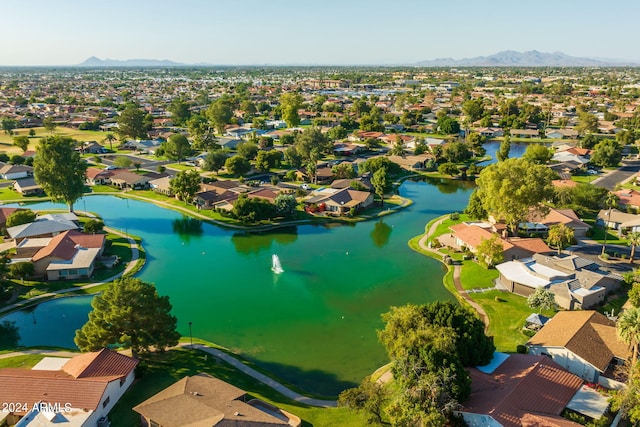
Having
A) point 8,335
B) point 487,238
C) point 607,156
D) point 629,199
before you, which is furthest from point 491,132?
point 8,335

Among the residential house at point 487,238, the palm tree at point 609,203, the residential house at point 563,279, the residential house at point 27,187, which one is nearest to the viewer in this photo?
the residential house at point 563,279

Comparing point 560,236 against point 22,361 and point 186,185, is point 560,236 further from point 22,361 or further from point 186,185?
point 22,361

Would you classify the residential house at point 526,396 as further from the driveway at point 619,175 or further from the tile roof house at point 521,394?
the driveway at point 619,175

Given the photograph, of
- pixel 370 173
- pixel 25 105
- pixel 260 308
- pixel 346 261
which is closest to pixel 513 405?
pixel 260 308

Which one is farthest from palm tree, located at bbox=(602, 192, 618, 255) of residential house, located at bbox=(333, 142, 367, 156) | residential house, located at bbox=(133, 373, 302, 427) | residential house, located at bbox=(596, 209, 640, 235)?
residential house, located at bbox=(333, 142, 367, 156)

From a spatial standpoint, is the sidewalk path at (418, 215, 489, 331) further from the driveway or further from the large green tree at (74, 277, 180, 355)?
the driveway

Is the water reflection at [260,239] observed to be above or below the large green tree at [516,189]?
below

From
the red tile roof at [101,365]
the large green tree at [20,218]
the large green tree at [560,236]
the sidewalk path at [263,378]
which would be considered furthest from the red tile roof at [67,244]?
the large green tree at [560,236]
